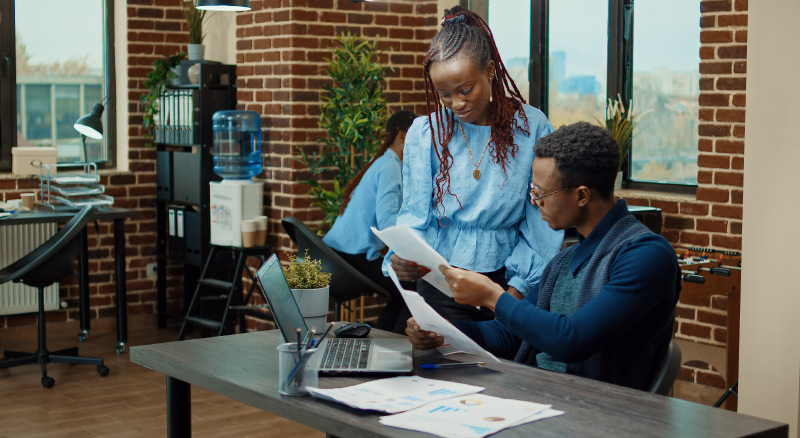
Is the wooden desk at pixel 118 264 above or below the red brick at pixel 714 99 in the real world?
below

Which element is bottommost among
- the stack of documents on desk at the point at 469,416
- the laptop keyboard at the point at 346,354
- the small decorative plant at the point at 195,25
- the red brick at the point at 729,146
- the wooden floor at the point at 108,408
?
the wooden floor at the point at 108,408

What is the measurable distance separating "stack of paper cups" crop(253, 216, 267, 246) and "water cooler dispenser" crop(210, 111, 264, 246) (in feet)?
0.38

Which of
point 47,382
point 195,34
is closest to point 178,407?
point 47,382

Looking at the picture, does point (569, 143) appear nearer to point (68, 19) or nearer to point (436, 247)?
point (436, 247)

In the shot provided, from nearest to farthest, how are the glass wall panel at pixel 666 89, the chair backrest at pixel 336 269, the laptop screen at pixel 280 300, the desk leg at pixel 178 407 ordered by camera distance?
the laptop screen at pixel 280 300, the desk leg at pixel 178 407, the chair backrest at pixel 336 269, the glass wall panel at pixel 666 89

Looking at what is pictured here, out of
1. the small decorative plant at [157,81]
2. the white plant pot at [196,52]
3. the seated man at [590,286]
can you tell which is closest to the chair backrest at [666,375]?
the seated man at [590,286]

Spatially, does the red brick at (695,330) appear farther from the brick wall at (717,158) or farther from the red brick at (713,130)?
the red brick at (713,130)

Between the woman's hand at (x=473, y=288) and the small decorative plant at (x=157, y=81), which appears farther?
the small decorative plant at (x=157, y=81)

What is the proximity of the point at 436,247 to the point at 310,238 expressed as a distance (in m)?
A: 2.01

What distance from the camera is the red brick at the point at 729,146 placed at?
174 inches

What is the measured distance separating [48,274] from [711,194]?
11.3 ft

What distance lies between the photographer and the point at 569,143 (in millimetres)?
2129

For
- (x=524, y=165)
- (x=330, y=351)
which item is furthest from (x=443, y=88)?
(x=330, y=351)

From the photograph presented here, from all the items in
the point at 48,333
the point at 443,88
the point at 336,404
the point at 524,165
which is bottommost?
the point at 48,333
